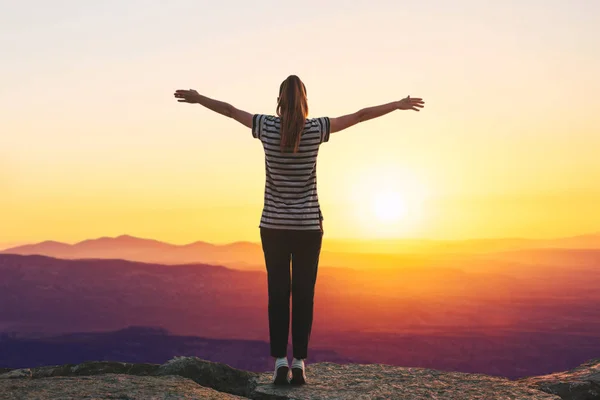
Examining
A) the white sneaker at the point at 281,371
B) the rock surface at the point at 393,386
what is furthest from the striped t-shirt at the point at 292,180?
the rock surface at the point at 393,386

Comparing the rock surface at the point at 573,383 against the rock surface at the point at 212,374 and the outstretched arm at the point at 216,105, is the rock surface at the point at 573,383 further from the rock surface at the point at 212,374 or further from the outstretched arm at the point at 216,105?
the outstretched arm at the point at 216,105

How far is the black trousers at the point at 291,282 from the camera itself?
5508mm

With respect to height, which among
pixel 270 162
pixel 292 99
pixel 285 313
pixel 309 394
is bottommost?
pixel 309 394

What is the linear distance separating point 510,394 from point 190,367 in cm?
288

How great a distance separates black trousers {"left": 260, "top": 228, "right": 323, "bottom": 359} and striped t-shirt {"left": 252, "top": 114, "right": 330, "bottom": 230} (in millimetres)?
108

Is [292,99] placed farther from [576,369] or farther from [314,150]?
[576,369]

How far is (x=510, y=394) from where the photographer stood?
230 inches

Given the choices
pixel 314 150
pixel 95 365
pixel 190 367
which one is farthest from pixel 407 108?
pixel 95 365

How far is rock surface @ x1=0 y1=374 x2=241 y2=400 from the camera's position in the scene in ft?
16.0

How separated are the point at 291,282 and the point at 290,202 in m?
0.74

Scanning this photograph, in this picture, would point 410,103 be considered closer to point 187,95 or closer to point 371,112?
point 371,112

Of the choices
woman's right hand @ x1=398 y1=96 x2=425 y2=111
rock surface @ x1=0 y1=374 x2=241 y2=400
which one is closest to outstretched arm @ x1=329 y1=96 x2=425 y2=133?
woman's right hand @ x1=398 y1=96 x2=425 y2=111

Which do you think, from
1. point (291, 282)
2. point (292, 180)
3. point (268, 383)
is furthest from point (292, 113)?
point (268, 383)

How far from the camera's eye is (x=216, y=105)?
5.75 m
